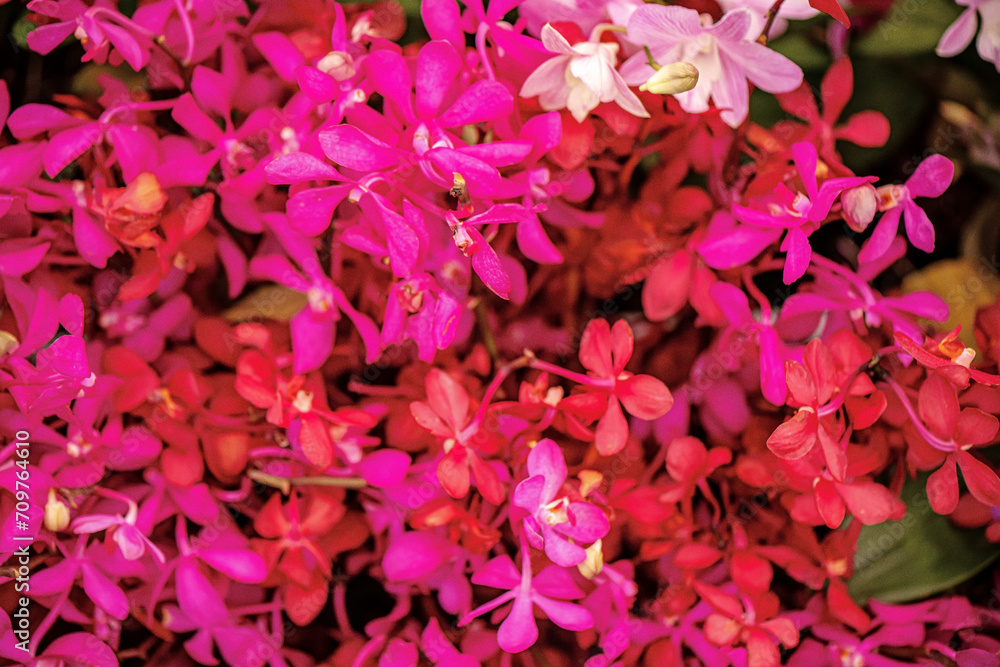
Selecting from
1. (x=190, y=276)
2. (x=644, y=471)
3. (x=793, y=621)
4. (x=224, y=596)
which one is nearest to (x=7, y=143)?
(x=190, y=276)

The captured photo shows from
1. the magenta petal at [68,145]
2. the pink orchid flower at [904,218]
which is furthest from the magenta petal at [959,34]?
the magenta petal at [68,145]

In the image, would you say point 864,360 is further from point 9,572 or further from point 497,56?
→ point 9,572

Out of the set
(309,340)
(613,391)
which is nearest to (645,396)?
(613,391)

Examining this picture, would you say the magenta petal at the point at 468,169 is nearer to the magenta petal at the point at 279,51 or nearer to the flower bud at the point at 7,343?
the magenta petal at the point at 279,51

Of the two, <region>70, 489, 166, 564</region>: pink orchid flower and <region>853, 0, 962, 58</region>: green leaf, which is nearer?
<region>70, 489, 166, 564</region>: pink orchid flower

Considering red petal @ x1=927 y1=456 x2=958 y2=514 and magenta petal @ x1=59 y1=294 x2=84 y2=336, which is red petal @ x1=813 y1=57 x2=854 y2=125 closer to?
red petal @ x1=927 y1=456 x2=958 y2=514

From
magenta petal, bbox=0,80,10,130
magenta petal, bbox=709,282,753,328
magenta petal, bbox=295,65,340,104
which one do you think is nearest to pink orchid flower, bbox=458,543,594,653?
magenta petal, bbox=709,282,753,328

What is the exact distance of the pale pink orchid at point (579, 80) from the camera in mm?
429

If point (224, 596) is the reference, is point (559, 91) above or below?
above

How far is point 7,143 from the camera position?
50cm

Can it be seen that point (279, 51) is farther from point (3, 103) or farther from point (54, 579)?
point (54, 579)

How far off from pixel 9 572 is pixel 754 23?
603mm

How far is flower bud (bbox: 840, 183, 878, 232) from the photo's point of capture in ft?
1.38

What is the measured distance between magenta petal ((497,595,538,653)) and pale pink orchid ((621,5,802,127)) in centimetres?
35
